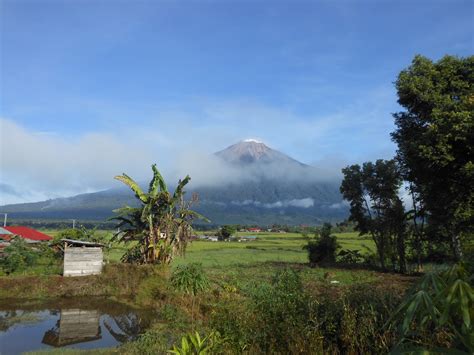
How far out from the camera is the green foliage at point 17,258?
18922 mm

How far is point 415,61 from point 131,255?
1747cm

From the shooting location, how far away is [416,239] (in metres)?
22.0

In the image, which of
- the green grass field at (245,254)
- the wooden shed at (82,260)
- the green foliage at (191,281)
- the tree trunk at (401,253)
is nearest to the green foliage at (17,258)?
the wooden shed at (82,260)

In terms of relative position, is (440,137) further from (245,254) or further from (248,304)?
(245,254)

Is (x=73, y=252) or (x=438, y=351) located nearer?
(x=438, y=351)

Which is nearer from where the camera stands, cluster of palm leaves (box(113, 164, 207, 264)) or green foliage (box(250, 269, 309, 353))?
green foliage (box(250, 269, 309, 353))

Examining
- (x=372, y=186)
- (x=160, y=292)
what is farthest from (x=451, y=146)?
(x=160, y=292)

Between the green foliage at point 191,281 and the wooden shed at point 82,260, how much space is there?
5.30m

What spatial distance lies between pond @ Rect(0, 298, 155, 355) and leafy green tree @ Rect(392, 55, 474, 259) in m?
13.1

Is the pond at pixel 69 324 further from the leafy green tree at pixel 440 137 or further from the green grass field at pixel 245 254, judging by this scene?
the leafy green tree at pixel 440 137

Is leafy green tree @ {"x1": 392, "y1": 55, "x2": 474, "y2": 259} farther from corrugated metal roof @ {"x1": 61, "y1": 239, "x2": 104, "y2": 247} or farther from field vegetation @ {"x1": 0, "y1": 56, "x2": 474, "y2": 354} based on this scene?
corrugated metal roof @ {"x1": 61, "y1": 239, "x2": 104, "y2": 247}

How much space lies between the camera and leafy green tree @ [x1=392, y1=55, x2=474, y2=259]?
51.5 ft

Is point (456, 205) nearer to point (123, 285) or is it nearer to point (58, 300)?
point (123, 285)

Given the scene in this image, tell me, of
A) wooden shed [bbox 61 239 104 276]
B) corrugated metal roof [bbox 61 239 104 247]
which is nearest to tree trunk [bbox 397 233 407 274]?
wooden shed [bbox 61 239 104 276]
